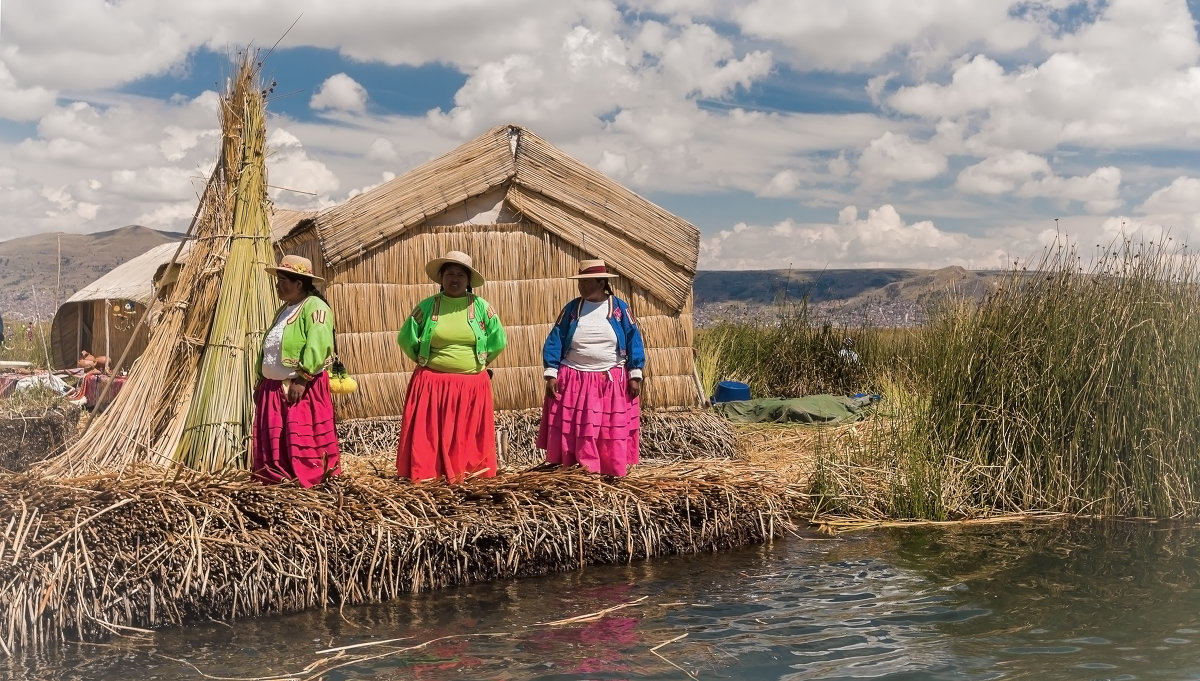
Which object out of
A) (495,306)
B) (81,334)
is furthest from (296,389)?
(81,334)

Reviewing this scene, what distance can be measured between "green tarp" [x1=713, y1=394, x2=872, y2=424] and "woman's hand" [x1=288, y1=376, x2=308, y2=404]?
5.50 metres

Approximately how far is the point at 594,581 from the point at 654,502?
61 centimetres

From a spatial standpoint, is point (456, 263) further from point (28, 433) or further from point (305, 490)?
point (28, 433)

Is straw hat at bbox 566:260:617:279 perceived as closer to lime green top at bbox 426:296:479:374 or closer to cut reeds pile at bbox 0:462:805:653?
lime green top at bbox 426:296:479:374

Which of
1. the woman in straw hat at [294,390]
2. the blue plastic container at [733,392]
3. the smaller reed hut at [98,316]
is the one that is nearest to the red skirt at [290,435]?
the woman in straw hat at [294,390]

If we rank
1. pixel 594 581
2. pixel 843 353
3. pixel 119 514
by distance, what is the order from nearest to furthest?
pixel 119 514 < pixel 594 581 < pixel 843 353

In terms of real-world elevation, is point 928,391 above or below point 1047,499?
above

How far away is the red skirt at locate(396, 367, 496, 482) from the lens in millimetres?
5922

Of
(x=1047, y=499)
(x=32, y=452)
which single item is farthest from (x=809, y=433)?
(x=32, y=452)

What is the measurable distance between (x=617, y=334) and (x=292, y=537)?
7.33ft

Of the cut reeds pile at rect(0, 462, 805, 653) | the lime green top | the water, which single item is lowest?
the water

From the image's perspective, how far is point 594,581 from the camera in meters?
5.57

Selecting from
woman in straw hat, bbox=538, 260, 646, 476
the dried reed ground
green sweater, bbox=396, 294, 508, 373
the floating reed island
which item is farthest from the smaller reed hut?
the dried reed ground

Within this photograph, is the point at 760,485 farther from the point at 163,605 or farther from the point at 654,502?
the point at 163,605
